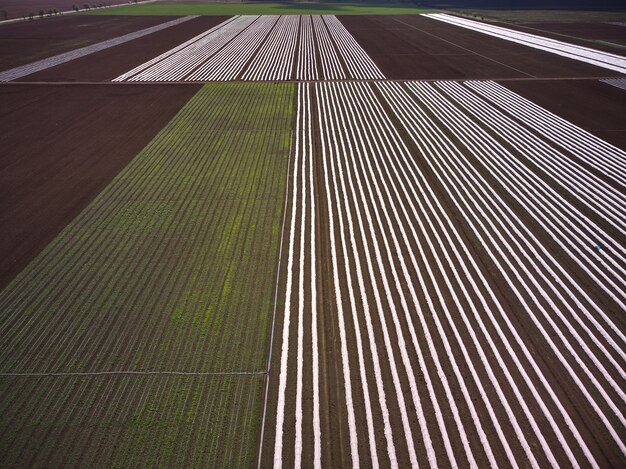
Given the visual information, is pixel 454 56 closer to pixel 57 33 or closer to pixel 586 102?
pixel 586 102

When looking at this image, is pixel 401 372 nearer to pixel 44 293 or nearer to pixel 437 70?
pixel 44 293

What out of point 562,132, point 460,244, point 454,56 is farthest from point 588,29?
point 460,244

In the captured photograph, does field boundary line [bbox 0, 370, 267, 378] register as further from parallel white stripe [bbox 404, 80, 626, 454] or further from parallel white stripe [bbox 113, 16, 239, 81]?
parallel white stripe [bbox 113, 16, 239, 81]

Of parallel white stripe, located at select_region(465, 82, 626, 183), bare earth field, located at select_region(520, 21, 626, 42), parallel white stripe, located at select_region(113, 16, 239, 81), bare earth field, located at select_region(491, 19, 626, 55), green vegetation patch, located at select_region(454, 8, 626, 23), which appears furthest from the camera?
green vegetation patch, located at select_region(454, 8, 626, 23)

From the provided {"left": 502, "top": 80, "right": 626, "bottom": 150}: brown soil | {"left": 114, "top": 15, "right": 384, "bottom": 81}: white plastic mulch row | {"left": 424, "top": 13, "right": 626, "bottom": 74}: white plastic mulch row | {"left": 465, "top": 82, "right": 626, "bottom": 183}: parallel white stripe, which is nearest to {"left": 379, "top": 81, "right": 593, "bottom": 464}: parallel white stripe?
{"left": 465, "top": 82, "right": 626, "bottom": 183}: parallel white stripe

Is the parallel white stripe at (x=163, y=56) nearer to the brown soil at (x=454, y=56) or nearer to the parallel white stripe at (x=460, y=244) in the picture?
the brown soil at (x=454, y=56)

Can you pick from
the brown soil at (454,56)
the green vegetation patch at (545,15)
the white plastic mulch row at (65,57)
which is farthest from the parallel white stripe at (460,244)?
the green vegetation patch at (545,15)

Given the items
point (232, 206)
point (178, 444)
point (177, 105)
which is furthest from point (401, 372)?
point (177, 105)

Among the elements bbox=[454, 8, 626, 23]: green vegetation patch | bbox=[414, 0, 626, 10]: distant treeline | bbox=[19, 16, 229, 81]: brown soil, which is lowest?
bbox=[19, 16, 229, 81]: brown soil
